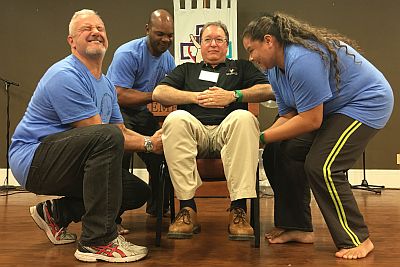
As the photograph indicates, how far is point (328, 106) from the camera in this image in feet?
7.03

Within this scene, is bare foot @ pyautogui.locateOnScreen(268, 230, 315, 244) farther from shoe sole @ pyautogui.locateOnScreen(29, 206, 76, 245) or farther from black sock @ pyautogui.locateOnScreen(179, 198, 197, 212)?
shoe sole @ pyautogui.locateOnScreen(29, 206, 76, 245)

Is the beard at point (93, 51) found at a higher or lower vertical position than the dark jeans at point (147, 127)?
higher

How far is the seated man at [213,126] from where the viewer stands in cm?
217

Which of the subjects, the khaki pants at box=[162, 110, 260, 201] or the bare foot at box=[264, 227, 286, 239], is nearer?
the khaki pants at box=[162, 110, 260, 201]

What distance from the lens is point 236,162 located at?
2.16m

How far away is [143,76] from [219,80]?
2.27 feet

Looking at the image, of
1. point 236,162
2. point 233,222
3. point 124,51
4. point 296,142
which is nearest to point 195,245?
point 233,222

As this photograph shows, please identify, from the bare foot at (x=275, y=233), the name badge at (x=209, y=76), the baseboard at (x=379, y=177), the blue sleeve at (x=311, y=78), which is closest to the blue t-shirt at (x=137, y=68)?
the name badge at (x=209, y=76)

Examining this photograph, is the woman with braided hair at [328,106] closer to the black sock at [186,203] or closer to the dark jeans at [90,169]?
the black sock at [186,203]

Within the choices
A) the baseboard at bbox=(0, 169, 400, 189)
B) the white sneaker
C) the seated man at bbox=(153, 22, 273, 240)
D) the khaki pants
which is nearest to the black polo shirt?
the seated man at bbox=(153, 22, 273, 240)

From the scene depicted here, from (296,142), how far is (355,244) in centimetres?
53

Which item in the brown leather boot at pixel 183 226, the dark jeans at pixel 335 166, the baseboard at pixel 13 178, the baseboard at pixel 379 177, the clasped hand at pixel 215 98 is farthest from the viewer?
the baseboard at pixel 13 178

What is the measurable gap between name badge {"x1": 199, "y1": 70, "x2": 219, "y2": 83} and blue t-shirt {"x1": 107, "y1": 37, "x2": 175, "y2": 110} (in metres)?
0.57

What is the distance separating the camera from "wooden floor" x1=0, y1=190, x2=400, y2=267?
1969 mm
